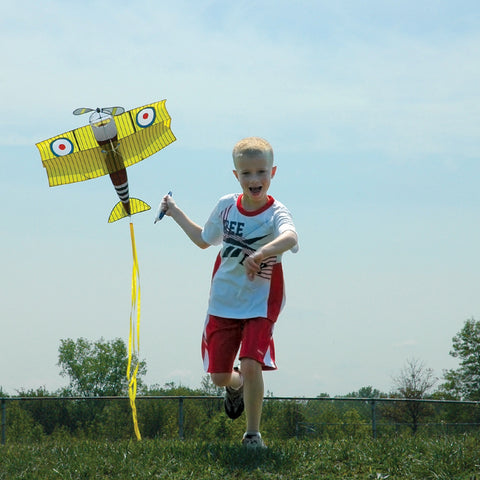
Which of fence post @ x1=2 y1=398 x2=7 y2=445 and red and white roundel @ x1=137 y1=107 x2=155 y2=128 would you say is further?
fence post @ x1=2 y1=398 x2=7 y2=445

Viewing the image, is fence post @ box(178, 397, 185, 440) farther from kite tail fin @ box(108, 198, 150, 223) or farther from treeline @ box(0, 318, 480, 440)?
kite tail fin @ box(108, 198, 150, 223)

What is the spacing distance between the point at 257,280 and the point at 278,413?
15.3ft

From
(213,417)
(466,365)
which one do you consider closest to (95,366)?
(466,365)

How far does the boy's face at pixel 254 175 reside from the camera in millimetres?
5496

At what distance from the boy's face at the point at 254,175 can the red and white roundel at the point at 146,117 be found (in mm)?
1401

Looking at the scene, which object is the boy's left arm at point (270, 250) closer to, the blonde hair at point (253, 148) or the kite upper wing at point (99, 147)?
the blonde hair at point (253, 148)

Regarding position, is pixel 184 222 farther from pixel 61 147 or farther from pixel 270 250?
pixel 61 147

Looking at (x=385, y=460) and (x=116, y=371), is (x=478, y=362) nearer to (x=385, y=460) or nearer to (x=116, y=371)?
(x=116, y=371)

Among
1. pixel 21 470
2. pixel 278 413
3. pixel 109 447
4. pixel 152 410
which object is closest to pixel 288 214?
pixel 109 447

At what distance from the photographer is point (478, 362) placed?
A: 45281 millimetres

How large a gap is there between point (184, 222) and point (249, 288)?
3.09ft

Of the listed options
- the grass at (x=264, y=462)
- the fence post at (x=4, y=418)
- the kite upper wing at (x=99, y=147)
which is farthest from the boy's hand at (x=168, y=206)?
the fence post at (x=4, y=418)

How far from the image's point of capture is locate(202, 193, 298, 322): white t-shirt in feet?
17.9

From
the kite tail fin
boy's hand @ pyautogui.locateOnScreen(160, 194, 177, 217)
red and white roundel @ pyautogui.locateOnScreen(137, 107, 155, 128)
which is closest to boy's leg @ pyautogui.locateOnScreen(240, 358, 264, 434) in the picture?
boy's hand @ pyautogui.locateOnScreen(160, 194, 177, 217)
